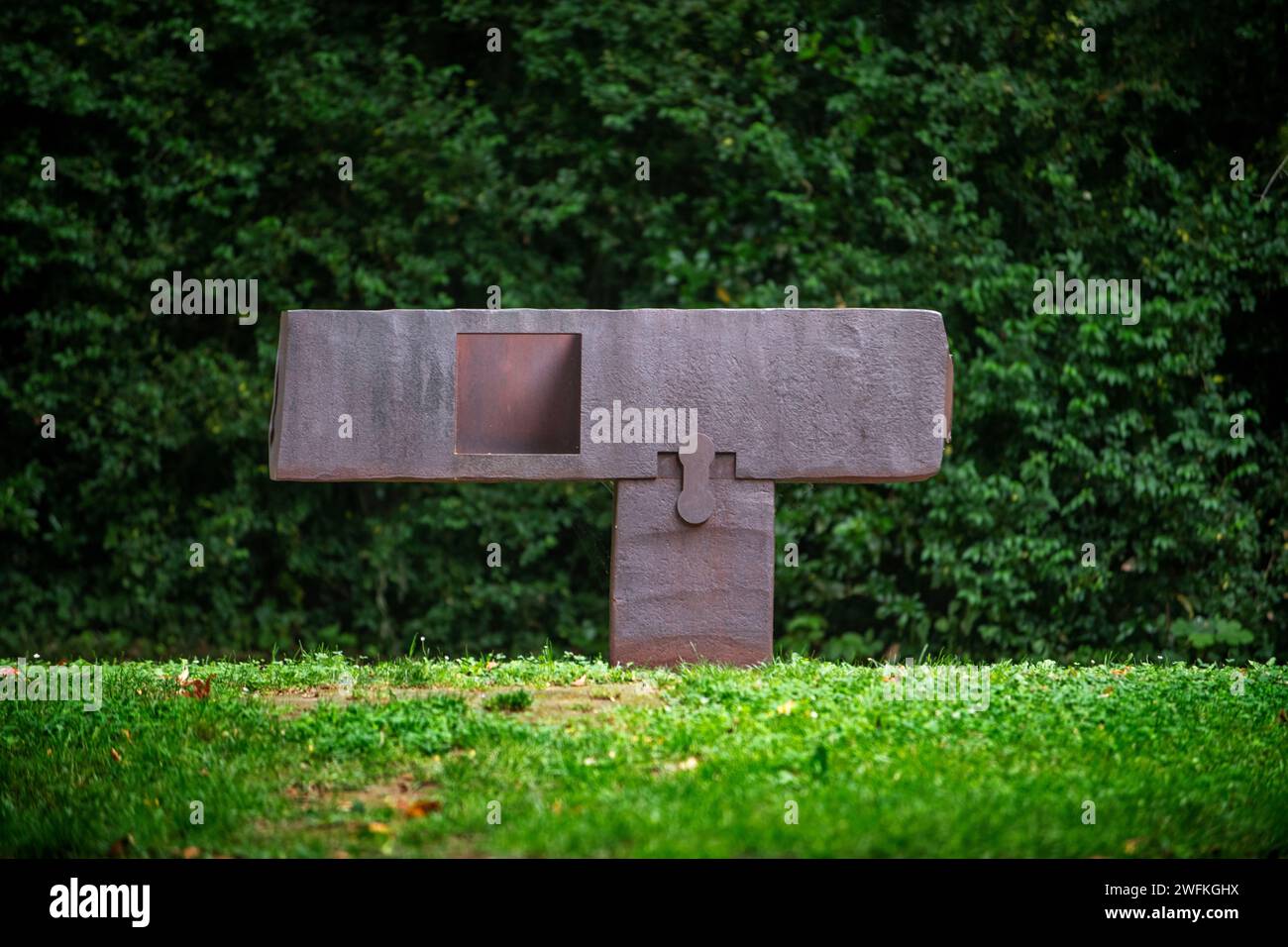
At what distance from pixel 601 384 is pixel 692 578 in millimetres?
1015

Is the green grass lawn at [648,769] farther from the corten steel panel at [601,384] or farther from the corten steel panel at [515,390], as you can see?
the corten steel panel at [515,390]

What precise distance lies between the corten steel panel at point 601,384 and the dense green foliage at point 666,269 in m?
3.30

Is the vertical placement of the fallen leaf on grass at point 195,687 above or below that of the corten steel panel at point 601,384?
below

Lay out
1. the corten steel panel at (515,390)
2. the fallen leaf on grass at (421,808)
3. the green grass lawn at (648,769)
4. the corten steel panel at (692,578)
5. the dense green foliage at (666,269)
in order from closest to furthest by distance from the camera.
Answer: the green grass lawn at (648,769) < the fallen leaf on grass at (421,808) < the corten steel panel at (692,578) < the corten steel panel at (515,390) < the dense green foliage at (666,269)

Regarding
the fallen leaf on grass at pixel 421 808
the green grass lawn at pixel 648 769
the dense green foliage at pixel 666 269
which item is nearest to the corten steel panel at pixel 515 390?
the green grass lawn at pixel 648 769

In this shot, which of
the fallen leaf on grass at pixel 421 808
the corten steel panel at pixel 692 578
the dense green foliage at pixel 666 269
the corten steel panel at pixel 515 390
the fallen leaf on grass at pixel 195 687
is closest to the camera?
the fallen leaf on grass at pixel 421 808

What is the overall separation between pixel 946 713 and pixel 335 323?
11.1 ft

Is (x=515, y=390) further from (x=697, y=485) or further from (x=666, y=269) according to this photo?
(x=666, y=269)

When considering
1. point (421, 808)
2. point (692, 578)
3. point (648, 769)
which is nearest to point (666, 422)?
point (692, 578)

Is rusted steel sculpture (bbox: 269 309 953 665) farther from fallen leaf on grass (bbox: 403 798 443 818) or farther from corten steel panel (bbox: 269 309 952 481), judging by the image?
fallen leaf on grass (bbox: 403 798 443 818)

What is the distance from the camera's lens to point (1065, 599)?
33.1ft

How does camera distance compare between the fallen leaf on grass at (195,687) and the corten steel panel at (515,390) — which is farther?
the corten steel panel at (515,390)

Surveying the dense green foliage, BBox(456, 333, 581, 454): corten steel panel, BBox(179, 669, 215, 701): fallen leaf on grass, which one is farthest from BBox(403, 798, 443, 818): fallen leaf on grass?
the dense green foliage

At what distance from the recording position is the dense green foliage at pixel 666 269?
10.1 meters
